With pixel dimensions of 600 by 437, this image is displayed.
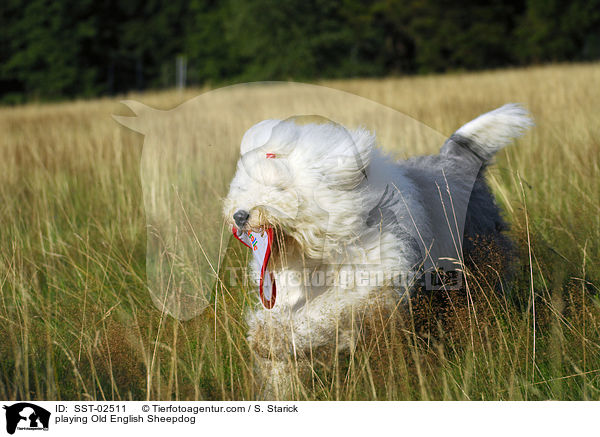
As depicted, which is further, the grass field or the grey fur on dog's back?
the grey fur on dog's back

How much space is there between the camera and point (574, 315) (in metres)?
2.62

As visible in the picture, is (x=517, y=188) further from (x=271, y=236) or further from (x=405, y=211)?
(x=271, y=236)

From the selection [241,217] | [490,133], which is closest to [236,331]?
[241,217]

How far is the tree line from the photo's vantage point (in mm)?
28000

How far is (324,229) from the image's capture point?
1.98 metres

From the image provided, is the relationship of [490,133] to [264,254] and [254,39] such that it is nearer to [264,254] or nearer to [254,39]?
[264,254]

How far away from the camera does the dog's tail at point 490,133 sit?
278 cm

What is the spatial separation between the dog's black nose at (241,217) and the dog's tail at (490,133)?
1.43m

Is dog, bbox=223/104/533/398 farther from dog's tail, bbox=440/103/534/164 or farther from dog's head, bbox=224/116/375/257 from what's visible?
dog's tail, bbox=440/103/534/164
